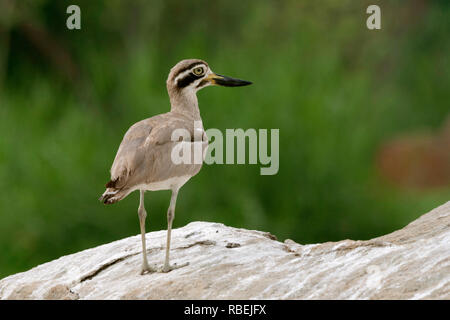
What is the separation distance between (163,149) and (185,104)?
650 mm

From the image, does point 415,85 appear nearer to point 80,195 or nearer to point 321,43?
point 321,43

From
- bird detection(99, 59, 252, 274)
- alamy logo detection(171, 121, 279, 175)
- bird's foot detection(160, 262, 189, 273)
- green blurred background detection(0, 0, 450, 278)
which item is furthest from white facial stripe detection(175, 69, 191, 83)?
green blurred background detection(0, 0, 450, 278)

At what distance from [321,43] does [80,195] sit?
10.6ft

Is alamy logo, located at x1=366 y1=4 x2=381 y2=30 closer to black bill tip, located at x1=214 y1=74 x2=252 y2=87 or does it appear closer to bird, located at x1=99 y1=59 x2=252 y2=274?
black bill tip, located at x1=214 y1=74 x2=252 y2=87

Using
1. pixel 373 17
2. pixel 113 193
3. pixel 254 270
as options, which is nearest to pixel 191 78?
pixel 113 193

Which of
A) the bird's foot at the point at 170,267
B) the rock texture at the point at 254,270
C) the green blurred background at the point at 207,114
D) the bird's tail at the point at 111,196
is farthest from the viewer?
the green blurred background at the point at 207,114

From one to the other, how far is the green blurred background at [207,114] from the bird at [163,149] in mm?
3094

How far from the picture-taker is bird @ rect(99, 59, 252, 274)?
16.0 ft

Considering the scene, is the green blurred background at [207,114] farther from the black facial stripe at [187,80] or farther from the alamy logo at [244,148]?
the black facial stripe at [187,80]

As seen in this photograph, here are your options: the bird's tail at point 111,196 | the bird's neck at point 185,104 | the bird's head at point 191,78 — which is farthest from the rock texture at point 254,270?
the bird's head at point 191,78

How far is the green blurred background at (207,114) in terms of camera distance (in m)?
8.78

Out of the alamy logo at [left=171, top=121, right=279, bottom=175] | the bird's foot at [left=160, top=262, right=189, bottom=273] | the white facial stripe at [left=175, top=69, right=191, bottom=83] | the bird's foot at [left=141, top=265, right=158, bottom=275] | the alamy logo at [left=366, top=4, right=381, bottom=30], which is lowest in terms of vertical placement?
the bird's foot at [left=141, top=265, right=158, bottom=275]
